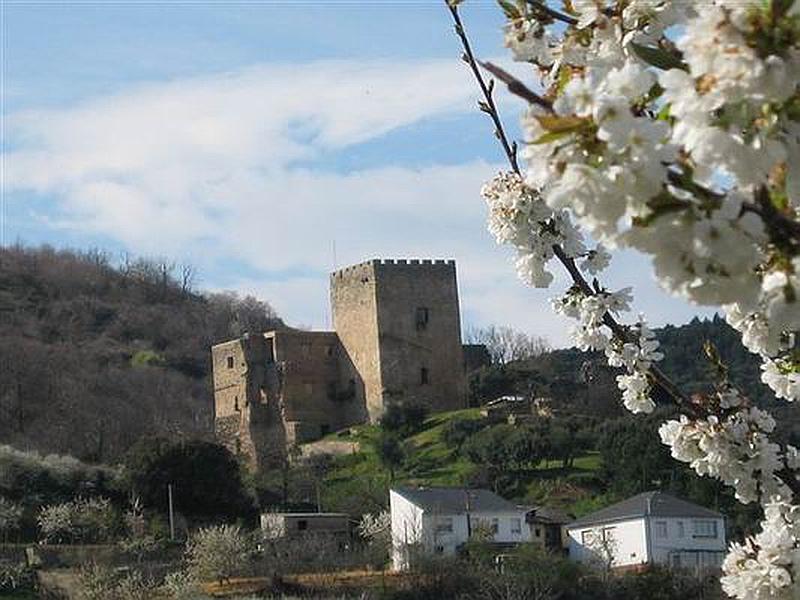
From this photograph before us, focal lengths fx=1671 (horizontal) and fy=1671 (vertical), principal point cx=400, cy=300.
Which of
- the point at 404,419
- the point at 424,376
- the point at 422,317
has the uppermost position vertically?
the point at 422,317

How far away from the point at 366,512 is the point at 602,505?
251 inches

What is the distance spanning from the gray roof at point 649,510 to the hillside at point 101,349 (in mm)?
13848

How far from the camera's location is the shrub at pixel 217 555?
32875 mm

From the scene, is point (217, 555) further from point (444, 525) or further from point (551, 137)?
point (551, 137)

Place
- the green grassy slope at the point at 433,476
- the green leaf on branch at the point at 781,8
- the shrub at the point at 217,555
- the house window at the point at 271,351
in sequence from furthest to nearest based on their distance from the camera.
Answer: the house window at the point at 271,351 < the green grassy slope at the point at 433,476 < the shrub at the point at 217,555 < the green leaf on branch at the point at 781,8

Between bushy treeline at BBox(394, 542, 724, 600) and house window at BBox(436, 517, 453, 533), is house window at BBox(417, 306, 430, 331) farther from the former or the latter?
bushy treeline at BBox(394, 542, 724, 600)

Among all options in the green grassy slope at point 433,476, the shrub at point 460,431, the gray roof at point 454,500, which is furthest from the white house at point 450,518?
the shrub at point 460,431

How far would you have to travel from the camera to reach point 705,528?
4003cm

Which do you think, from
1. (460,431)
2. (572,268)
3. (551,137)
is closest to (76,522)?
(460,431)

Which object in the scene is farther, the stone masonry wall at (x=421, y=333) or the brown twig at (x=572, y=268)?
the stone masonry wall at (x=421, y=333)

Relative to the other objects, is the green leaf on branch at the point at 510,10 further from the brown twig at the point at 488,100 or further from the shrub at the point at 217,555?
the shrub at the point at 217,555

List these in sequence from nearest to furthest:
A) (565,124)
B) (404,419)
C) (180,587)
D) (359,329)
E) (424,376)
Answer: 1. (565,124)
2. (180,587)
3. (404,419)
4. (424,376)
5. (359,329)

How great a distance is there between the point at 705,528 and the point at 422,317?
26406mm

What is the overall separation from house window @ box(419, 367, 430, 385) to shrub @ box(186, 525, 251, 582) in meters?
27.5
